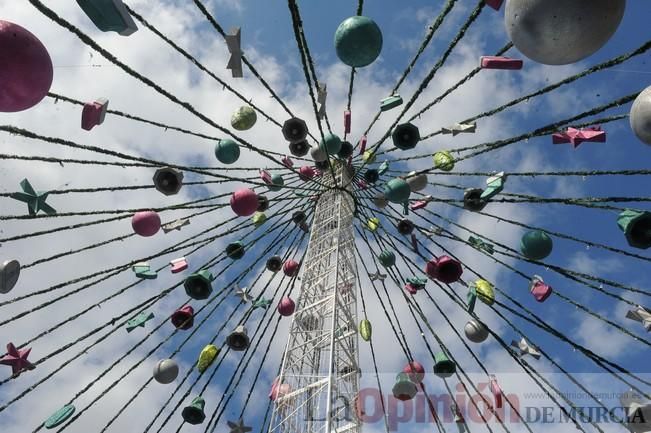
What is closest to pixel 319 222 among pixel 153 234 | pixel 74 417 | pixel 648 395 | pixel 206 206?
pixel 206 206

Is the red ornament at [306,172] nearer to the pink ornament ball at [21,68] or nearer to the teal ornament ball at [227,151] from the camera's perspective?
the teal ornament ball at [227,151]

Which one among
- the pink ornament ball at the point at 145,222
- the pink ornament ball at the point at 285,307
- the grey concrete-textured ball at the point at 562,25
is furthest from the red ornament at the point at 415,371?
the grey concrete-textured ball at the point at 562,25

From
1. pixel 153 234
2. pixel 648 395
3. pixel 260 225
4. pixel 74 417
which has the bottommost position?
pixel 74 417

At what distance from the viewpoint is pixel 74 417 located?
731cm

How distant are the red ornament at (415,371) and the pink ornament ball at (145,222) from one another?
5416mm

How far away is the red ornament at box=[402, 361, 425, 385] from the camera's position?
8.90 m

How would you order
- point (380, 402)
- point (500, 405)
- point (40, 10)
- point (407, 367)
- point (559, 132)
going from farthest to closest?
1. point (380, 402)
2. point (407, 367)
3. point (500, 405)
4. point (559, 132)
5. point (40, 10)

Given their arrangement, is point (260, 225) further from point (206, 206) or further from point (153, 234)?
point (153, 234)

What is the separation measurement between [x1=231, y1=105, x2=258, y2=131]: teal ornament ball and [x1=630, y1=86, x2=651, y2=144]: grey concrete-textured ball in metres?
5.19

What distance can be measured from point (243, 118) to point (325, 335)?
3710 mm

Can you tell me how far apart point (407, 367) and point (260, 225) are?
4.10 m

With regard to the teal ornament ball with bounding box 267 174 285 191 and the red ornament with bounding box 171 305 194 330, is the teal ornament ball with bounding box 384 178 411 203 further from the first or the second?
the red ornament with bounding box 171 305 194 330

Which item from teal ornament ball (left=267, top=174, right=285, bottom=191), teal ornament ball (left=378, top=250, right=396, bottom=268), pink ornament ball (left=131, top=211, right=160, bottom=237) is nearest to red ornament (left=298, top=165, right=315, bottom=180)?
teal ornament ball (left=267, top=174, right=285, bottom=191)

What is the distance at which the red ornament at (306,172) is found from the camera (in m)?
10.0
